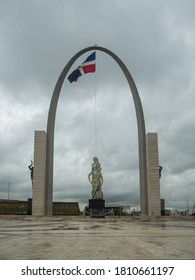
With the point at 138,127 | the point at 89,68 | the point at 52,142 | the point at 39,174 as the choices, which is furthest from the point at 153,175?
the point at 89,68

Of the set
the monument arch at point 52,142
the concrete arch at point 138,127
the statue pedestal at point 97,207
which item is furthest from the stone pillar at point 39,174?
the statue pedestal at point 97,207

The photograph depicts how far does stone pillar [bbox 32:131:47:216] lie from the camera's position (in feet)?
118

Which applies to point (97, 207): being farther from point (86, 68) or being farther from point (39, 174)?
point (86, 68)

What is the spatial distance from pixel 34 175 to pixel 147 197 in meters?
13.7

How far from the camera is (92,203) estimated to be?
3594cm

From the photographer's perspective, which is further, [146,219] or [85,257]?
[146,219]

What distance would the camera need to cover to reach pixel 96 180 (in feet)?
127

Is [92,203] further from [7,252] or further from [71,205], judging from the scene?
[7,252]

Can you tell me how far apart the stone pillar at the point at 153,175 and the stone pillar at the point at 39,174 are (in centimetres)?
1245

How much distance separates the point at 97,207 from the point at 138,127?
11.5 m

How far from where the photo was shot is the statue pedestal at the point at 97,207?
3488 centimetres

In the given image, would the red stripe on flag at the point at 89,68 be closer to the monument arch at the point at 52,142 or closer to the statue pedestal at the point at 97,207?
the monument arch at the point at 52,142

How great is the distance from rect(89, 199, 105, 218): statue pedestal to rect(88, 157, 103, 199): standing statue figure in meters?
2.30
